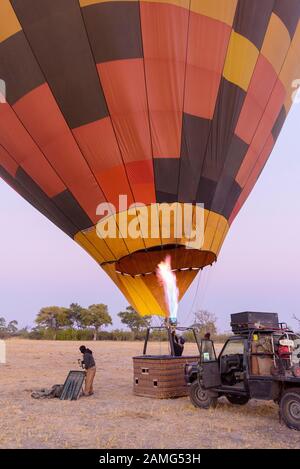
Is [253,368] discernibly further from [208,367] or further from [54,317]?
[54,317]

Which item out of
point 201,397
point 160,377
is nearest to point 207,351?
point 201,397

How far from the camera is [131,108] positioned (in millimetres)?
10398

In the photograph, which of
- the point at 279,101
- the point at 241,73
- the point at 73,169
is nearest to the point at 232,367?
the point at 73,169

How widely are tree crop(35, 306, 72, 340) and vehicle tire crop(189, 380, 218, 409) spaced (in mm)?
71230

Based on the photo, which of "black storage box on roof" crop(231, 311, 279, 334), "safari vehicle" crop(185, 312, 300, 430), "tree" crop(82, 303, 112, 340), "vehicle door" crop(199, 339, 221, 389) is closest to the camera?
"safari vehicle" crop(185, 312, 300, 430)

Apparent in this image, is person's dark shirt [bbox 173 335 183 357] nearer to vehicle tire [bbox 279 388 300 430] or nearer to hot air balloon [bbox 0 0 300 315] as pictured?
hot air balloon [bbox 0 0 300 315]

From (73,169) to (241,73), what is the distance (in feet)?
16.1

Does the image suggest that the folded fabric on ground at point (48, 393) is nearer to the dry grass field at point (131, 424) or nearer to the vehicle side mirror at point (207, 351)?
the dry grass field at point (131, 424)

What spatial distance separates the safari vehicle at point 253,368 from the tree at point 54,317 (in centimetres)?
7142

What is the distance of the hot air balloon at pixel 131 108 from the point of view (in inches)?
407

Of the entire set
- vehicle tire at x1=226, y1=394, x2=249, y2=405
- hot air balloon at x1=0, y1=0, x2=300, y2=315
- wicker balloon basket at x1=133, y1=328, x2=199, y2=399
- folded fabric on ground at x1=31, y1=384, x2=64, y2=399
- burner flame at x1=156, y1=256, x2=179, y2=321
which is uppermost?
hot air balloon at x1=0, y1=0, x2=300, y2=315

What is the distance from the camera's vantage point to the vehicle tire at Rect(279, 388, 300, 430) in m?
7.41

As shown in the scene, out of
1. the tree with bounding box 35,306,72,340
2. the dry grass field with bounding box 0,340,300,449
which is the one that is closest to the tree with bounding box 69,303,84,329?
the tree with bounding box 35,306,72,340

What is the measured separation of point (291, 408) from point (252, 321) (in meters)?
1.86
